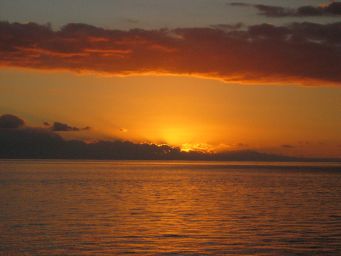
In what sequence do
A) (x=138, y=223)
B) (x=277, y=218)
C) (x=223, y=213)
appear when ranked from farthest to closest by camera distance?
1. (x=223, y=213)
2. (x=277, y=218)
3. (x=138, y=223)

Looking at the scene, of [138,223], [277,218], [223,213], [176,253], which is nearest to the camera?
[176,253]

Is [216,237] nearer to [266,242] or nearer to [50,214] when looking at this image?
[266,242]

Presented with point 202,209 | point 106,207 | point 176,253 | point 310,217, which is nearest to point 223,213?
point 202,209

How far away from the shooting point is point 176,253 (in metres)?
34.2

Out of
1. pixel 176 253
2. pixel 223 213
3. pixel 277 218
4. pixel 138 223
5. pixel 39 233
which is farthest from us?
pixel 223 213

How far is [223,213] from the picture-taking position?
56188 mm

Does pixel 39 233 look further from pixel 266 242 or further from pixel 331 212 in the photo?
pixel 331 212

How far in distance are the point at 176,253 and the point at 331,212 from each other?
28194 millimetres

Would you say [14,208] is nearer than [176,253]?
No

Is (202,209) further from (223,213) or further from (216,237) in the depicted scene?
(216,237)

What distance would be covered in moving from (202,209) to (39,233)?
22.3 m

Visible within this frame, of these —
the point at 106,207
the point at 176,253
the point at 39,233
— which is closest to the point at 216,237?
the point at 176,253

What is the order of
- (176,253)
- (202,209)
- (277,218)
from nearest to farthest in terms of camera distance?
(176,253), (277,218), (202,209)

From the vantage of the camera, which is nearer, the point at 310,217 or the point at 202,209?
the point at 310,217
